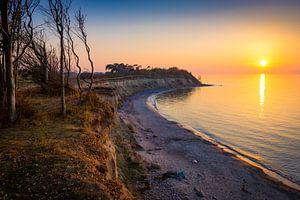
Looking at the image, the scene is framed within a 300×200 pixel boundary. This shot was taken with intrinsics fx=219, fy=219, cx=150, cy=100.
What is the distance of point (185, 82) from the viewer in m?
136

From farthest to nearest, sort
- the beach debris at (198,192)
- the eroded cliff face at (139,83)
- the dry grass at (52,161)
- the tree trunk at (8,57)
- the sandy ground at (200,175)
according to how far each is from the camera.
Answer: the eroded cliff face at (139,83)
the sandy ground at (200,175)
the beach debris at (198,192)
the tree trunk at (8,57)
the dry grass at (52,161)

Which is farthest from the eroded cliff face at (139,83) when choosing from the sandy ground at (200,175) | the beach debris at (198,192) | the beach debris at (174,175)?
the beach debris at (198,192)

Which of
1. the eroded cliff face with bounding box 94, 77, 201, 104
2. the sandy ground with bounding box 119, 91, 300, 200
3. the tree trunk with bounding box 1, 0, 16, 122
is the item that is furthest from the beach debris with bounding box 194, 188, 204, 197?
the eroded cliff face with bounding box 94, 77, 201, 104

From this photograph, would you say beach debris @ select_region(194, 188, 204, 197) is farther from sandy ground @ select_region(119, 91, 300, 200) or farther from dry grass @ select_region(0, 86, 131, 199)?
dry grass @ select_region(0, 86, 131, 199)

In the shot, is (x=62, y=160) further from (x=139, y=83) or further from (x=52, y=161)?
(x=139, y=83)

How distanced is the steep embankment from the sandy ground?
140 centimetres

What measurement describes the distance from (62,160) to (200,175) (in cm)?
1035

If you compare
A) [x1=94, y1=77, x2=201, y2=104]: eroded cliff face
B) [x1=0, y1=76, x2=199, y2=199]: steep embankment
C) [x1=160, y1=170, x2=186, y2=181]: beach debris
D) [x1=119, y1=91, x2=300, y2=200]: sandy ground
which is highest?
[x1=94, y1=77, x2=201, y2=104]: eroded cliff face

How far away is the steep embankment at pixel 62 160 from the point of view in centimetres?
681

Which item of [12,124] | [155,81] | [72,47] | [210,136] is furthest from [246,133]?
[155,81]

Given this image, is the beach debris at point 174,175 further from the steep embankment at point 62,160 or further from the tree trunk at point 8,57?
the tree trunk at point 8,57

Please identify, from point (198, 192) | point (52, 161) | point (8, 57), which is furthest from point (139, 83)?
point (52, 161)

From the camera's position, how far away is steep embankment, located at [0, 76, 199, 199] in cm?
681

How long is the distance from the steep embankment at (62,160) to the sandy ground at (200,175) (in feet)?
4.58
